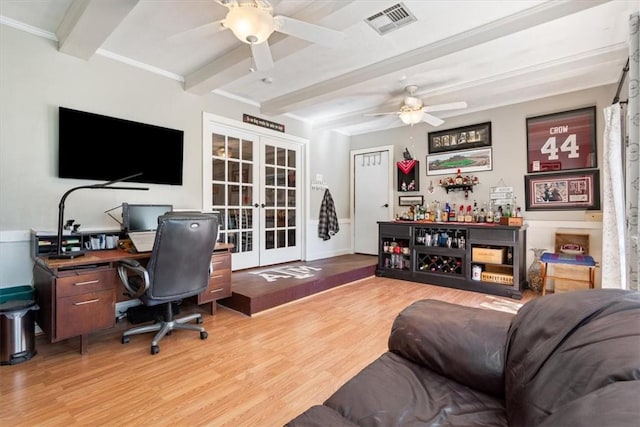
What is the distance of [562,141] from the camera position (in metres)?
4.01

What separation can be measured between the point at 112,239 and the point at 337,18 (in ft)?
9.32

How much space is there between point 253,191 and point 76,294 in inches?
104

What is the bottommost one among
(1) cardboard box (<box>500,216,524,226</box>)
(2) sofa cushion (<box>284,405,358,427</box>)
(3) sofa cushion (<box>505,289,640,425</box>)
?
(2) sofa cushion (<box>284,405,358,427</box>)

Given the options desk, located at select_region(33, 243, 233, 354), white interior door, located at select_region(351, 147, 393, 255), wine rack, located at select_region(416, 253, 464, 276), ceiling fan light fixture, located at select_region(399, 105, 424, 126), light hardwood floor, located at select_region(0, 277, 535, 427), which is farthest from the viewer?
white interior door, located at select_region(351, 147, 393, 255)

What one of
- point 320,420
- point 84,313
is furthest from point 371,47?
point 84,313

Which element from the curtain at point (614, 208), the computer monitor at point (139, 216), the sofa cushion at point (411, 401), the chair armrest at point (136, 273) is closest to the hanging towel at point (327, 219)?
the computer monitor at point (139, 216)

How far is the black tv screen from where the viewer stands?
2.89m

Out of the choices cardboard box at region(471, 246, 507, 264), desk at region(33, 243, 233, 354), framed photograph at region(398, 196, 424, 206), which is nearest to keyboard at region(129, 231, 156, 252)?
desk at region(33, 243, 233, 354)

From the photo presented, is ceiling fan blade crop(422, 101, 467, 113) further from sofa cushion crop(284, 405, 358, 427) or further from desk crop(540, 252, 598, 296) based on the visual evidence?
sofa cushion crop(284, 405, 358, 427)

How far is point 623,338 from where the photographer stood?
0.78 metres

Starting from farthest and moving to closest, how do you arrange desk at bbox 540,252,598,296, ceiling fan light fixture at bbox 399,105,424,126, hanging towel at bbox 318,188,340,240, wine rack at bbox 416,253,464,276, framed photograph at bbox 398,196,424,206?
hanging towel at bbox 318,188,340,240
framed photograph at bbox 398,196,424,206
wine rack at bbox 416,253,464,276
ceiling fan light fixture at bbox 399,105,424,126
desk at bbox 540,252,598,296

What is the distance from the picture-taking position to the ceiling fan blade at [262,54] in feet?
7.84

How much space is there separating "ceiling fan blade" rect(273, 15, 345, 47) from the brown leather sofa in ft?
→ 6.22

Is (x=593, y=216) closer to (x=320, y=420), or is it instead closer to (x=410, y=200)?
(x=410, y=200)
